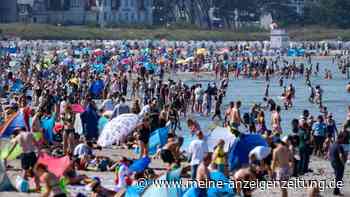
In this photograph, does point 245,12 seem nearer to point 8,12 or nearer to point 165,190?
point 8,12

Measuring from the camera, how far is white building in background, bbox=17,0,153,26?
352ft

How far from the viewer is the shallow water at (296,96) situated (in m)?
31.6

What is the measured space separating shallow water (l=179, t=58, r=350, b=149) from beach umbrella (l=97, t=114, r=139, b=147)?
1.13m

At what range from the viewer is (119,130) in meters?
21.5

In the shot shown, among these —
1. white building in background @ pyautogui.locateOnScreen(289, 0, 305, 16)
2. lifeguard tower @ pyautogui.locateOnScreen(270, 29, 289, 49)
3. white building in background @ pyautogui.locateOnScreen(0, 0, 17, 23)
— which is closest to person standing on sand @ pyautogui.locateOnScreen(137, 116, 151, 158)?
lifeguard tower @ pyautogui.locateOnScreen(270, 29, 289, 49)

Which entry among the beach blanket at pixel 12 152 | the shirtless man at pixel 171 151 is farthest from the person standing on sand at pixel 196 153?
the beach blanket at pixel 12 152

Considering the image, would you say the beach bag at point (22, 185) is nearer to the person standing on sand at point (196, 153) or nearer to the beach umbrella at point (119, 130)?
the person standing on sand at point (196, 153)

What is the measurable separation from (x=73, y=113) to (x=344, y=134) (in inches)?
295

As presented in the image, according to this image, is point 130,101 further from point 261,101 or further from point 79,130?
point 79,130

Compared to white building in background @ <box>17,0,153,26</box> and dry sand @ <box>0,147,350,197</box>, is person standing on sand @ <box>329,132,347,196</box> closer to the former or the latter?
dry sand @ <box>0,147,350,197</box>

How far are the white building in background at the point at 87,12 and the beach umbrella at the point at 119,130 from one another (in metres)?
83.8

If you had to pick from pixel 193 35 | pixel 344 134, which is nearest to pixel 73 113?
pixel 344 134

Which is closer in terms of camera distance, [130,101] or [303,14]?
[130,101]

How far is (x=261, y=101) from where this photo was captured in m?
39.9
